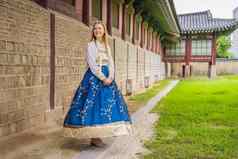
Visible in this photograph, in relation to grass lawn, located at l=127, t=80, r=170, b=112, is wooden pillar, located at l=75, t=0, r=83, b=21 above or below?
above

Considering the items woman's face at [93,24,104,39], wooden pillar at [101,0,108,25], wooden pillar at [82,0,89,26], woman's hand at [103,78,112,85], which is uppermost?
wooden pillar at [101,0,108,25]

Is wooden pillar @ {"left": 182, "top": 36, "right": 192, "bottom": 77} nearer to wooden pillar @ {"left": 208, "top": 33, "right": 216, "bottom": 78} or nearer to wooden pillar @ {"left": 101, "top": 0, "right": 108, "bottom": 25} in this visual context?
wooden pillar @ {"left": 208, "top": 33, "right": 216, "bottom": 78}

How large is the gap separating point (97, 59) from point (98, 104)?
1.90ft

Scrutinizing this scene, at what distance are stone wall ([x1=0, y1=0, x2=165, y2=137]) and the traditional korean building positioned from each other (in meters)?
22.4

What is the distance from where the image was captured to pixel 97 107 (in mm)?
4172

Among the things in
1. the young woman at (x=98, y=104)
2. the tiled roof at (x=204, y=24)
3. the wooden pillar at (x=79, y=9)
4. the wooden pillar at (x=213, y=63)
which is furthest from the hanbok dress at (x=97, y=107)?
the tiled roof at (x=204, y=24)

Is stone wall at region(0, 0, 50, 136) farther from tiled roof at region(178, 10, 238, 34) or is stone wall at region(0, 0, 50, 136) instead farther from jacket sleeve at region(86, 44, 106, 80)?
tiled roof at region(178, 10, 238, 34)

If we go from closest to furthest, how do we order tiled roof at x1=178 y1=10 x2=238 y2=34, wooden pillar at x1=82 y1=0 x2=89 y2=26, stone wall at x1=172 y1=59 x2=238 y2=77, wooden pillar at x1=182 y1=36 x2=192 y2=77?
wooden pillar at x1=82 y1=0 x2=89 y2=26, wooden pillar at x1=182 y1=36 x2=192 y2=77, tiled roof at x1=178 y1=10 x2=238 y2=34, stone wall at x1=172 y1=59 x2=238 y2=77

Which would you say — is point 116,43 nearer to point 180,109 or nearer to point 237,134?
point 180,109

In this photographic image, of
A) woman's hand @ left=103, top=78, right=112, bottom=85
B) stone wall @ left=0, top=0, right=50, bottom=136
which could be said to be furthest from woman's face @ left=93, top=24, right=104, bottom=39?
stone wall @ left=0, top=0, right=50, bottom=136

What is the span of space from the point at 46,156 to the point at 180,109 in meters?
5.22

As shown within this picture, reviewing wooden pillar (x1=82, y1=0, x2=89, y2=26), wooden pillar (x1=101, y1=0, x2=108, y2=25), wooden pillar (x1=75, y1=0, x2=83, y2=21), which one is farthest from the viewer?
wooden pillar (x1=101, y1=0, x2=108, y2=25)

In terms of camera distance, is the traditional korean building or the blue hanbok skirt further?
the traditional korean building

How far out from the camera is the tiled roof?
96.7ft
